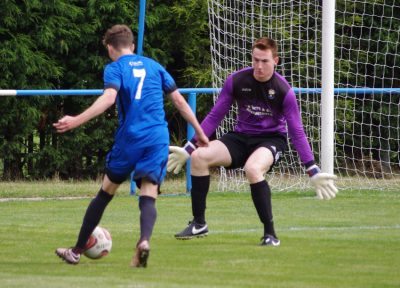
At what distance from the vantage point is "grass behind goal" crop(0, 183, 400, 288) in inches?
314

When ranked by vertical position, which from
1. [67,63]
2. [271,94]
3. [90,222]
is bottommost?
[90,222]

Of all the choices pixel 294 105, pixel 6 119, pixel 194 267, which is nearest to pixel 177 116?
pixel 6 119

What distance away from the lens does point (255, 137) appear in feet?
34.9

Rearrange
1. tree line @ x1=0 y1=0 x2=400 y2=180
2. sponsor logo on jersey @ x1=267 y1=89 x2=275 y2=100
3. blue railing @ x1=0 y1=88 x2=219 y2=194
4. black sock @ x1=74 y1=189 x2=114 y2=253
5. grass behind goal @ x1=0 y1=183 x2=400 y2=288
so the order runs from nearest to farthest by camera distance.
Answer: grass behind goal @ x1=0 y1=183 x2=400 y2=288, black sock @ x1=74 y1=189 x2=114 y2=253, sponsor logo on jersey @ x1=267 y1=89 x2=275 y2=100, blue railing @ x1=0 y1=88 x2=219 y2=194, tree line @ x1=0 y1=0 x2=400 y2=180

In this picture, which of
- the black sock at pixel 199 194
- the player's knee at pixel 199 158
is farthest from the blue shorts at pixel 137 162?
the black sock at pixel 199 194

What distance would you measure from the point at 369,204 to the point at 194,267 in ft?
20.4

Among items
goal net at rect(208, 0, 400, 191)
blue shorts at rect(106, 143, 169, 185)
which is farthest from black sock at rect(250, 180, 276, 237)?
goal net at rect(208, 0, 400, 191)

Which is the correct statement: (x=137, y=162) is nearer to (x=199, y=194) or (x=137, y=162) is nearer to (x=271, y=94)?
(x=199, y=194)

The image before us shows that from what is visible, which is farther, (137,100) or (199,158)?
(199,158)

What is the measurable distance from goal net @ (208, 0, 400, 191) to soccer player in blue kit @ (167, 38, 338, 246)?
5.94 meters

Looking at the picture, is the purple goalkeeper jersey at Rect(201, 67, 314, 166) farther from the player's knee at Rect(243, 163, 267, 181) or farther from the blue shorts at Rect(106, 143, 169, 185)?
the blue shorts at Rect(106, 143, 169, 185)

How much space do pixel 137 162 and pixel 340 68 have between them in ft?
30.7

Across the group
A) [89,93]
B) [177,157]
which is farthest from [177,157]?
[89,93]

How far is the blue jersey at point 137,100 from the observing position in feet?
28.8
